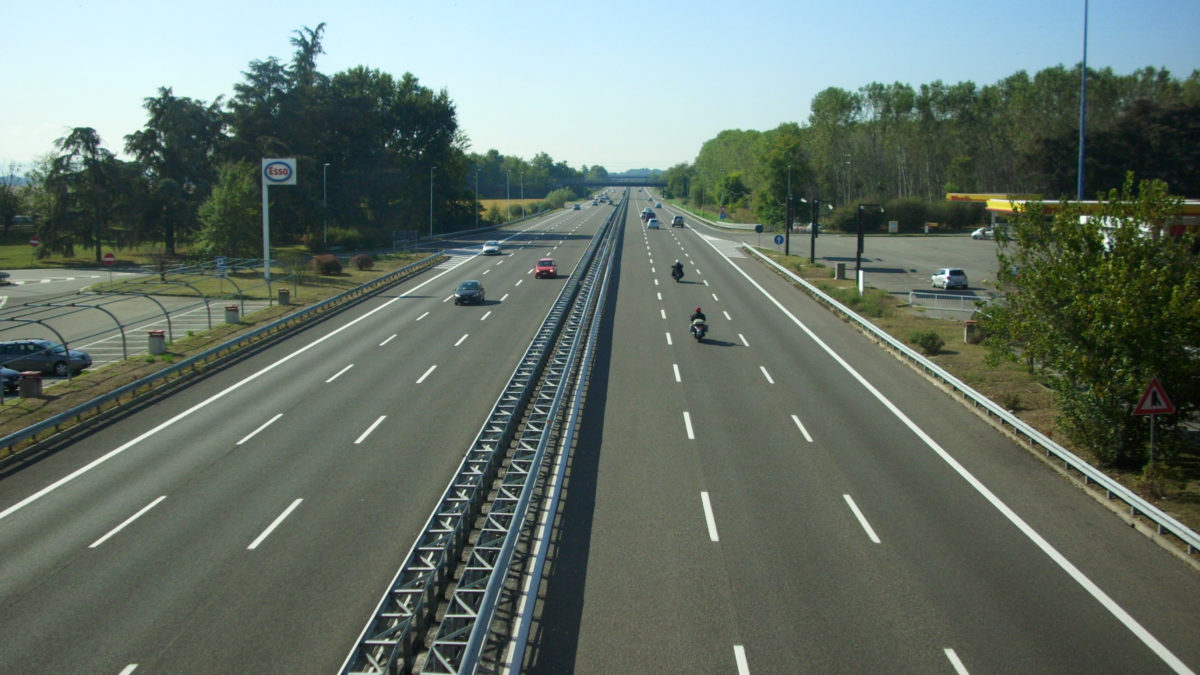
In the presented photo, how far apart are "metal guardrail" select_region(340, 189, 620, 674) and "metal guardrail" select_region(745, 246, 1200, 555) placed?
41.7ft

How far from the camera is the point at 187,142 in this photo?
84.9 metres

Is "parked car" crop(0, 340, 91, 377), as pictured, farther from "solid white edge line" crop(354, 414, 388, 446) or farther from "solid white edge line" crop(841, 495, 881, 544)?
"solid white edge line" crop(841, 495, 881, 544)

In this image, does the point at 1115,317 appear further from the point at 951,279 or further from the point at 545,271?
the point at 545,271

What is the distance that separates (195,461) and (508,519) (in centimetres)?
937

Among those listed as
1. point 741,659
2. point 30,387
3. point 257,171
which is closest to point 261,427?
point 30,387

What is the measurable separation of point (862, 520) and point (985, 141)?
127307mm

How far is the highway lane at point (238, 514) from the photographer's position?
40.9 feet

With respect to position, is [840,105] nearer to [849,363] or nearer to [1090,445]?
[849,363]

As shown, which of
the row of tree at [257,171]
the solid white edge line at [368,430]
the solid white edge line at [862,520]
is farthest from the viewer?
the row of tree at [257,171]

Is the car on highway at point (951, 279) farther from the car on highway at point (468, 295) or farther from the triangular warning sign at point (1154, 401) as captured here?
the triangular warning sign at point (1154, 401)

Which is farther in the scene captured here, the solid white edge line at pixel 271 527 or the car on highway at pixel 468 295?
the car on highway at pixel 468 295

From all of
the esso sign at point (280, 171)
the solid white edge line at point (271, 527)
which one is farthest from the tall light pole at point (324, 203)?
the solid white edge line at point (271, 527)

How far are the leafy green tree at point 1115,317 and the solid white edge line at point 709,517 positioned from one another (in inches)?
387

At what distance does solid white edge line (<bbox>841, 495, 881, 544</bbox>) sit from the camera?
16047 millimetres
